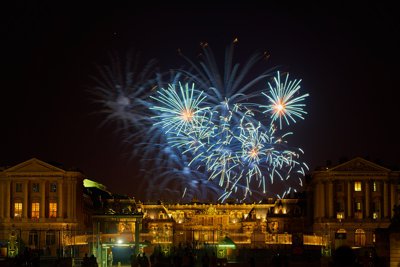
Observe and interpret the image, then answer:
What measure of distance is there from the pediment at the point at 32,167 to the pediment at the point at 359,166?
115 feet

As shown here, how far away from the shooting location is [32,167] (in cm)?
10138

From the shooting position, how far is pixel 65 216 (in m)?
101

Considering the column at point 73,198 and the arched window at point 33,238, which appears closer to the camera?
the arched window at point 33,238

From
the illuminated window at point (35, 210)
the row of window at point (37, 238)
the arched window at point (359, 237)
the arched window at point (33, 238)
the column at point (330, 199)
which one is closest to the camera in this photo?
the row of window at point (37, 238)

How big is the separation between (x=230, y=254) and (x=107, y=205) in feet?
190

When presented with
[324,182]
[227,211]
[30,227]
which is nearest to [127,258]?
[30,227]

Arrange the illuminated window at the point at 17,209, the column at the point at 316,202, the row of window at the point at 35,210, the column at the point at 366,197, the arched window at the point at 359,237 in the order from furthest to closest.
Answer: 1. the column at the point at 316,202
2. the column at the point at 366,197
3. the row of window at the point at 35,210
4. the illuminated window at the point at 17,209
5. the arched window at the point at 359,237

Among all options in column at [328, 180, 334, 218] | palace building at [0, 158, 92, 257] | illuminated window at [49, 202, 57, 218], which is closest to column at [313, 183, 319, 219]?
column at [328, 180, 334, 218]

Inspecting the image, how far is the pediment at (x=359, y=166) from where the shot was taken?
102m

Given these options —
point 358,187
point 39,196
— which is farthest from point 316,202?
point 39,196

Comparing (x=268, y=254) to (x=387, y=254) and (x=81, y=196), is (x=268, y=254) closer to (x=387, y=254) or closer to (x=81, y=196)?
(x=387, y=254)

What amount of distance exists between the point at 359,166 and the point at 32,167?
4106 centimetres

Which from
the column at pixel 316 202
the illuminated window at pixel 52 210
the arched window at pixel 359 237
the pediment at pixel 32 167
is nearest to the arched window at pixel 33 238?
the illuminated window at pixel 52 210

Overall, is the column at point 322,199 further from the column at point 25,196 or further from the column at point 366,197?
the column at point 25,196
